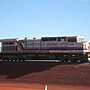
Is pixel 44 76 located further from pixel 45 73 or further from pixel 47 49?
pixel 47 49

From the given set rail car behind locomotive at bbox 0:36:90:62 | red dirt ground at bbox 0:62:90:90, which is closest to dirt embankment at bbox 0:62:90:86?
red dirt ground at bbox 0:62:90:90

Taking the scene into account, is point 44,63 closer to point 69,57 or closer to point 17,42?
point 69,57

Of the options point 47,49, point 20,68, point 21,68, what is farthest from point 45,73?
point 47,49

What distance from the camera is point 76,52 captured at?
41.7 m

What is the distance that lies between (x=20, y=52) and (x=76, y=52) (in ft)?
30.8

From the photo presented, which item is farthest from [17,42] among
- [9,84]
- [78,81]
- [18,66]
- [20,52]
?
[78,81]

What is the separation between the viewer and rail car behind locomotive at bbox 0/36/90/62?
4191 cm

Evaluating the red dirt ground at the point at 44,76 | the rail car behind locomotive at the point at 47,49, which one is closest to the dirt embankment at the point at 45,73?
the red dirt ground at the point at 44,76

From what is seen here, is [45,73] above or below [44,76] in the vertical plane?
above

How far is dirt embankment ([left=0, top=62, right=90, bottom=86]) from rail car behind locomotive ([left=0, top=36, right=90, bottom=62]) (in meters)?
2.63

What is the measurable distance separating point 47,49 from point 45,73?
5.38m

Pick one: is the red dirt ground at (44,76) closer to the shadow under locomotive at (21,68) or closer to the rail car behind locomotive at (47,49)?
the shadow under locomotive at (21,68)

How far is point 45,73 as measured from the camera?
40.5 metres

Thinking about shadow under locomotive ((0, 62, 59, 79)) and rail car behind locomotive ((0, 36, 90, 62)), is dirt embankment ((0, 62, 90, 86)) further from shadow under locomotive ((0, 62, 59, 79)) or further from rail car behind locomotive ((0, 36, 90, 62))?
rail car behind locomotive ((0, 36, 90, 62))
